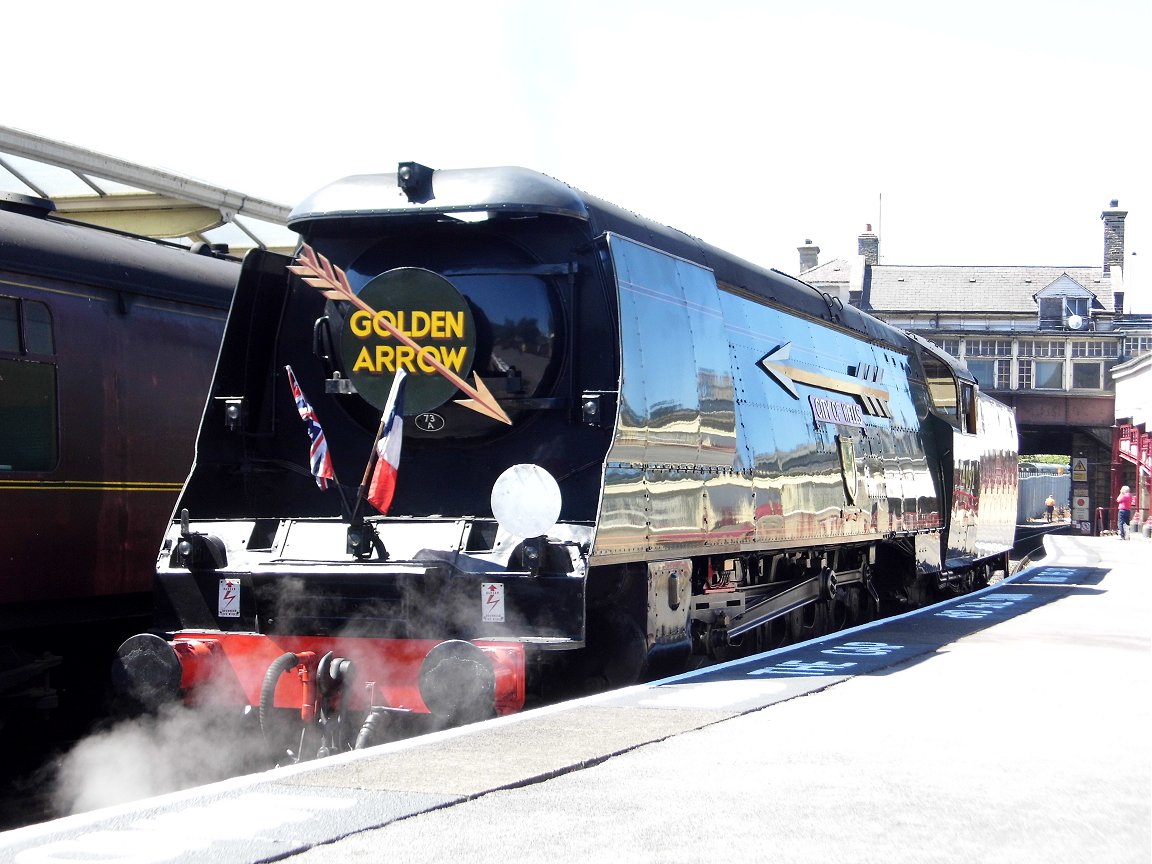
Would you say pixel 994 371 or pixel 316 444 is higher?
pixel 994 371

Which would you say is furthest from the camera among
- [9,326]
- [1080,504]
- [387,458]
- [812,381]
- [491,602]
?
[1080,504]

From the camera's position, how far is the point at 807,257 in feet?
226

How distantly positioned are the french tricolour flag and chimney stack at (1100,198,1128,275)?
6354 cm

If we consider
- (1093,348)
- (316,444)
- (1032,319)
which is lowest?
(316,444)

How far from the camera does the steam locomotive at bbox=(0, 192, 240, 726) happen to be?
8.09 metres

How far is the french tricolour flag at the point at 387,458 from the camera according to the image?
23.2 ft

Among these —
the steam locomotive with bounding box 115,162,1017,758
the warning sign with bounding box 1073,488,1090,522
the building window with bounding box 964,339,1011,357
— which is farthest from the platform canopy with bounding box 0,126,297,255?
the building window with bounding box 964,339,1011,357

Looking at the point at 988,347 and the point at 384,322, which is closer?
the point at 384,322

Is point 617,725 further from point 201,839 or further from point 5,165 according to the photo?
point 5,165

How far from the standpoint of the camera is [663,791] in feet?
16.2

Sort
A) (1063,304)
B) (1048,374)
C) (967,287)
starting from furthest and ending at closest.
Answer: (967,287) < (1063,304) < (1048,374)

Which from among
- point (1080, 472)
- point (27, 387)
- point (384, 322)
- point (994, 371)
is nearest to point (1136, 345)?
point (994, 371)

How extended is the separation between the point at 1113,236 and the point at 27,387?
213 ft

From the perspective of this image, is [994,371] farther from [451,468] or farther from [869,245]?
[451,468]
